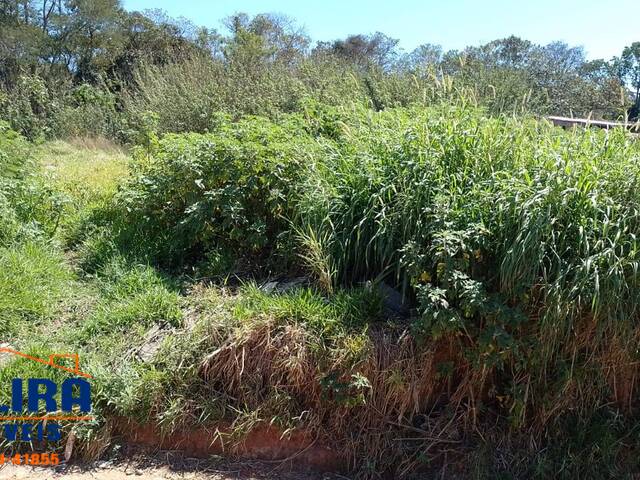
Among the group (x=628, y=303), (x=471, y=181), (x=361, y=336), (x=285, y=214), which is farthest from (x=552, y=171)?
(x=285, y=214)

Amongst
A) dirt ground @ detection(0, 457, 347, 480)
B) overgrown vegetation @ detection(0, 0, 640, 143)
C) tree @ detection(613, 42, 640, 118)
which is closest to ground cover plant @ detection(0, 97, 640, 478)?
dirt ground @ detection(0, 457, 347, 480)

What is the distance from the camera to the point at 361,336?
332 cm

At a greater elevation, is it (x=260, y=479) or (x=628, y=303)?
(x=628, y=303)

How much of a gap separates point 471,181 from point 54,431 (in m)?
2.91

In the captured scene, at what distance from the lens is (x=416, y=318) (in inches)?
131

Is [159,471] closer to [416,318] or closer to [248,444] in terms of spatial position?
[248,444]

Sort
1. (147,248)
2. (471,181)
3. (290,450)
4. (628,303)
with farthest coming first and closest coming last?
(147,248)
(471,181)
(290,450)
(628,303)

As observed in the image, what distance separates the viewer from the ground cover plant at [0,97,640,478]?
124 inches

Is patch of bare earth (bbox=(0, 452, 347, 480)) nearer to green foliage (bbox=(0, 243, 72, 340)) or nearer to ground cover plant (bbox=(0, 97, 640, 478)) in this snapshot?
ground cover plant (bbox=(0, 97, 640, 478))

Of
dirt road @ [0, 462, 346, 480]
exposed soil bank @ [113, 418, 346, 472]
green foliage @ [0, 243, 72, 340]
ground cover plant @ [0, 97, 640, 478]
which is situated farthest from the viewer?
green foliage @ [0, 243, 72, 340]

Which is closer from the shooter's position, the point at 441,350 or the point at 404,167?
the point at 441,350

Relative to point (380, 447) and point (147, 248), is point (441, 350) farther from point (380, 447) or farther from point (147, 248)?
point (147, 248)

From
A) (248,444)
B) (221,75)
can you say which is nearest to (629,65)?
(221,75)

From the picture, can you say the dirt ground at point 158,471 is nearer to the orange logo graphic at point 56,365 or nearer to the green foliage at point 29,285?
the orange logo graphic at point 56,365
